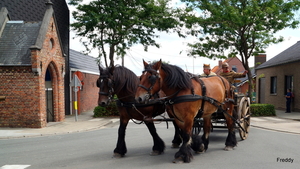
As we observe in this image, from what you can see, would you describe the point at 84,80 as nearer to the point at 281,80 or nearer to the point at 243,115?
the point at 281,80

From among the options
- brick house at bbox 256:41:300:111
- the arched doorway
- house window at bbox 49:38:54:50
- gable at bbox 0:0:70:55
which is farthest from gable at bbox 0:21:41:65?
brick house at bbox 256:41:300:111

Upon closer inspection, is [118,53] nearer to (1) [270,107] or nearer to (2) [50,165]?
(1) [270,107]

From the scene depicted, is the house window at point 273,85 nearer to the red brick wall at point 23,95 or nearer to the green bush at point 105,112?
the green bush at point 105,112

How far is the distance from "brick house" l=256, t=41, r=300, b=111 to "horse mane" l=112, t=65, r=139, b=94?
1631 cm

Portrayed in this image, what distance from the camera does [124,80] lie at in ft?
21.1

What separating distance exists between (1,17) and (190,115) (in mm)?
12876

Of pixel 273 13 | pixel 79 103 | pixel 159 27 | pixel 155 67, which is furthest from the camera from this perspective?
pixel 79 103

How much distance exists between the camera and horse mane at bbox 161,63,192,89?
5.65 metres

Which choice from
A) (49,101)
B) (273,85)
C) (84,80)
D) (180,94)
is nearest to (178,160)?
(180,94)

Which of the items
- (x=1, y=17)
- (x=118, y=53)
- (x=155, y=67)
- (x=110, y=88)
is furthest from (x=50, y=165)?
(x=118, y=53)

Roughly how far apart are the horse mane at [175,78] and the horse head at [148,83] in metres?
0.24

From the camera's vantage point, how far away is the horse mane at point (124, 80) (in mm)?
6391

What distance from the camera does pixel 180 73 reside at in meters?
5.78

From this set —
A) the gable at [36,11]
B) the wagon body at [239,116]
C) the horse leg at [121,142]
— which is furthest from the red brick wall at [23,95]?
the wagon body at [239,116]
